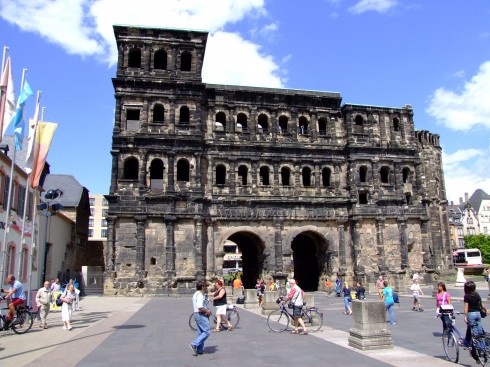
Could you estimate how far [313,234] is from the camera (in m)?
35.6

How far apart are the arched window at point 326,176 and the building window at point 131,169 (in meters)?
15.6

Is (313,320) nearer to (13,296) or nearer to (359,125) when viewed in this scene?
(13,296)

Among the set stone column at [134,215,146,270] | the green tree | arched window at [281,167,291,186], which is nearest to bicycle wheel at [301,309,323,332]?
stone column at [134,215,146,270]

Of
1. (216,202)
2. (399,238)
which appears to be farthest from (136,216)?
(399,238)

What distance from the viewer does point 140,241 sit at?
→ 30.9m

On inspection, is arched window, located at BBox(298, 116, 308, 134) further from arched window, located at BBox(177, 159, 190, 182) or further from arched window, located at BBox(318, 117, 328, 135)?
arched window, located at BBox(177, 159, 190, 182)

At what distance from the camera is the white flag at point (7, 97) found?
48.9 ft

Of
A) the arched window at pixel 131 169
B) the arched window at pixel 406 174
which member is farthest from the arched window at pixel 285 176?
the arched window at pixel 131 169

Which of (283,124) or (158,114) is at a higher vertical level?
(158,114)

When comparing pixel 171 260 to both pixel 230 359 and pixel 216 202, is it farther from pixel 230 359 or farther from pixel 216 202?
pixel 230 359

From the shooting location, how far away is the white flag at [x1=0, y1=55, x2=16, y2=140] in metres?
14.9

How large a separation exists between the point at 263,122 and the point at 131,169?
11.7 m

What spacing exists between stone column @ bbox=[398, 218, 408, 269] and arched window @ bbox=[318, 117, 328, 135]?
32.5 feet

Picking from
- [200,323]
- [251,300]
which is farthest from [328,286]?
[200,323]
